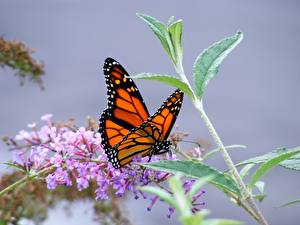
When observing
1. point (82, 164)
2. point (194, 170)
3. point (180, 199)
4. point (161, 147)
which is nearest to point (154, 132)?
point (161, 147)

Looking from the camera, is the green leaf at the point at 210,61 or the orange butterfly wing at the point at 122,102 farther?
the orange butterfly wing at the point at 122,102

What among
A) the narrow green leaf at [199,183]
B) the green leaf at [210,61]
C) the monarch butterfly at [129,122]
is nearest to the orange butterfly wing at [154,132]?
the monarch butterfly at [129,122]

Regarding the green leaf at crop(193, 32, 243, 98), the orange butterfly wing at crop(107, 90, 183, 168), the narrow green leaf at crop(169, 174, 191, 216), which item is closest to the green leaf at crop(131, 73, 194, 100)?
the green leaf at crop(193, 32, 243, 98)

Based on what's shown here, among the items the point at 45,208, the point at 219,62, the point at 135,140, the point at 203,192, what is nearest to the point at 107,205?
the point at 45,208

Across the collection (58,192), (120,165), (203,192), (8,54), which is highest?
(8,54)

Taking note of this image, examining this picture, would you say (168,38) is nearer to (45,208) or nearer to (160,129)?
(160,129)

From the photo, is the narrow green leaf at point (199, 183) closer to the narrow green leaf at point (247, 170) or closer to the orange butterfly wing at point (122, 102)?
the narrow green leaf at point (247, 170)
